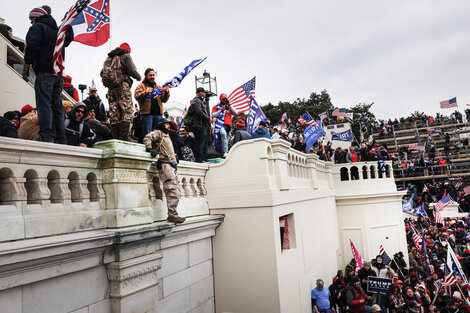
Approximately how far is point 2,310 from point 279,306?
459 cm

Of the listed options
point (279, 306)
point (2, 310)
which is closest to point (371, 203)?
point (279, 306)

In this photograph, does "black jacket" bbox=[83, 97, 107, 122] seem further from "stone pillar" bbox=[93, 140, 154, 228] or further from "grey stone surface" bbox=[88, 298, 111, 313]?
"grey stone surface" bbox=[88, 298, 111, 313]

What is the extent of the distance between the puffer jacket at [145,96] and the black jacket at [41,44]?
5.24ft

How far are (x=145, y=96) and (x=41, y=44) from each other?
184cm

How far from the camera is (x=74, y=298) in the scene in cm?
375

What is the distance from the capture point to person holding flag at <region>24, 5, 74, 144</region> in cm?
431

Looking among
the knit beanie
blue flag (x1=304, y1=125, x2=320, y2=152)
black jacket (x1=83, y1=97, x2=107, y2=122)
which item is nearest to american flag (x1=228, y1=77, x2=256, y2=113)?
blue flag (x1=304, y1=125, x2=320, y2=152)

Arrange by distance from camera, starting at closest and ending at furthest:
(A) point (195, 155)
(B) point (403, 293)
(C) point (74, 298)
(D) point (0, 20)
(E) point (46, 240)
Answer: (E) point (46, 240) < (C) point (74, 298) < (A) point (195, 155) < (B) point (403, 293) < (D) point (0, 20)

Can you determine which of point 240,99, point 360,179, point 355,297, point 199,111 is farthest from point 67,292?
point 360,179

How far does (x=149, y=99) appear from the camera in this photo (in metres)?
6.13

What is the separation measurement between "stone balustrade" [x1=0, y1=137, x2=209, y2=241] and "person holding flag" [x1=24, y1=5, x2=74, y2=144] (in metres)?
0.66

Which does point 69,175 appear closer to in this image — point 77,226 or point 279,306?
point 77,226

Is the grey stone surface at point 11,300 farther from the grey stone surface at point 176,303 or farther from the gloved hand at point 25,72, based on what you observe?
the gloved hand at point 25,72

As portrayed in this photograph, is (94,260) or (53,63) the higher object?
(53,63)
